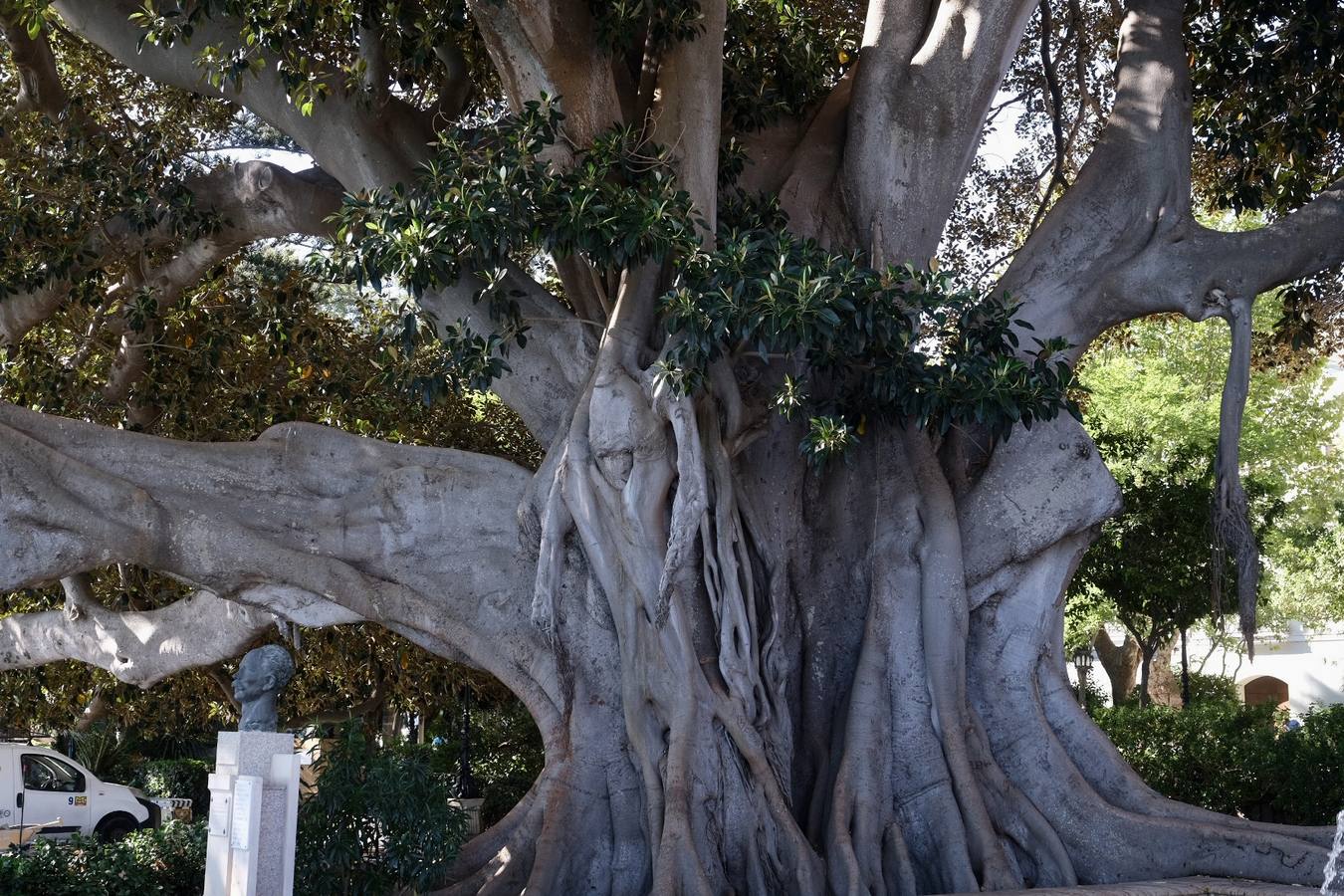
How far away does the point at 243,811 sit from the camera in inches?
254

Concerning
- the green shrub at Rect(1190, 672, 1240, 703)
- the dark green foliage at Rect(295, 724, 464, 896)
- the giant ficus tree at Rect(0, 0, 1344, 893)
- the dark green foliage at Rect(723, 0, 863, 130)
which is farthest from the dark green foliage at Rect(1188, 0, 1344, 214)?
the green shrub at Rect(1190, 672, 1240, 703)

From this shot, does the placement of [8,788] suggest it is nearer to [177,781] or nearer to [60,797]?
[60,797]

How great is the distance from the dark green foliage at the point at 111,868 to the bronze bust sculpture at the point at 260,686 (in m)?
1.80

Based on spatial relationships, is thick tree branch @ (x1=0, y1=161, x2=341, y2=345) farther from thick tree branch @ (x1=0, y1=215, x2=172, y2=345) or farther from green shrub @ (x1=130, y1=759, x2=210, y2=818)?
green shrub @ (x1=130, y1=759, x2=210, y2=818)

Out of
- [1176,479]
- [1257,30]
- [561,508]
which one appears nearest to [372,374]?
[561,508]

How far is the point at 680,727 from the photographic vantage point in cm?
801

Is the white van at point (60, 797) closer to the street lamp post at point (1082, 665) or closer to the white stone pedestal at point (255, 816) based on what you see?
the white stone pedestal at point (255, 816)

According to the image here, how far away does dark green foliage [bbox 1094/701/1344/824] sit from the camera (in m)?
12.1

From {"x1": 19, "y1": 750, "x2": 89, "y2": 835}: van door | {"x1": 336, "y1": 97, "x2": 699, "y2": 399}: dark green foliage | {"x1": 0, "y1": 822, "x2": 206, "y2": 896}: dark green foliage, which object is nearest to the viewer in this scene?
{"x1": 336, "y1": 97, "x2": 699, "y2": 399}: dark green foliage

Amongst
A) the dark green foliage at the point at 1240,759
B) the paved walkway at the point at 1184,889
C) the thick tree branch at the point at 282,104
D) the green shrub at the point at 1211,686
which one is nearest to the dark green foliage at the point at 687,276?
the thick tree branch at the point at 282,104

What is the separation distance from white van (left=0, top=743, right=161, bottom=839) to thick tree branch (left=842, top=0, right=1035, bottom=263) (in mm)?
9924

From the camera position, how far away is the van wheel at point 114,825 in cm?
1423

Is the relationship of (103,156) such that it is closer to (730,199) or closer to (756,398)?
(730,199)

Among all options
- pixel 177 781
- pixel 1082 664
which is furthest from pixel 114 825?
pixel 1082 664
